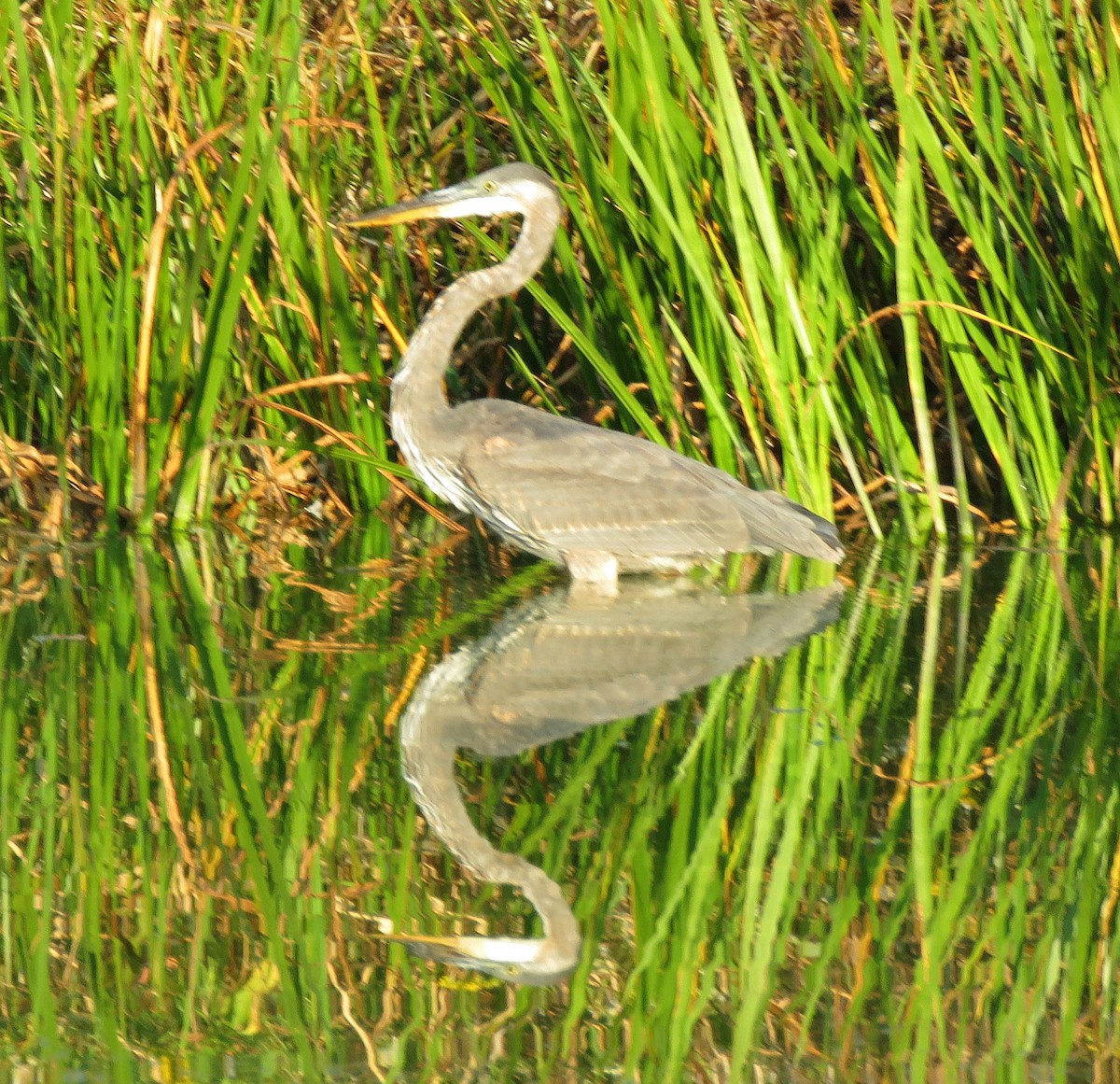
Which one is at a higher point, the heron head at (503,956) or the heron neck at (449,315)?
the heron neck at (449,315)

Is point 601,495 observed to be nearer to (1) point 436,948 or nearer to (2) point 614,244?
(2) point 614,244

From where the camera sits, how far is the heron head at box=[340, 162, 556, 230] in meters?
5.30

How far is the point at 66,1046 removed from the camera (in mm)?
2145

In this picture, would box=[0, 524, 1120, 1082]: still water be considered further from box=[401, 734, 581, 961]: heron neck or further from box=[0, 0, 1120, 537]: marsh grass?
box=[0, 0, 1120, 537]: marsh grass

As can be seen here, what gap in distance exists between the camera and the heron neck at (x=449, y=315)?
17.3 feet

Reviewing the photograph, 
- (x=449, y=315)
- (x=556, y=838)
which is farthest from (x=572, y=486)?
(x=556, y=838)

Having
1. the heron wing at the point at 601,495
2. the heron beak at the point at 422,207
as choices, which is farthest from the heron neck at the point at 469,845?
the heron beak at the point at 422,207

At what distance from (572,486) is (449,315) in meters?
0.75

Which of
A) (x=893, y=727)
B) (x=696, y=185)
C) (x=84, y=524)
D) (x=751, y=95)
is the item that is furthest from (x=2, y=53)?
(x=893, y=727)

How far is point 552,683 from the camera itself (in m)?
3.91

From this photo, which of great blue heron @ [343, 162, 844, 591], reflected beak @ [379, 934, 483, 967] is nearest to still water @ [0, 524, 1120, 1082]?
reflected beak @ [379, 934, 483, 967]

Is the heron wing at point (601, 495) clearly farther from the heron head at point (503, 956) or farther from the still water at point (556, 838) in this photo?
the heron head at point (503, 956)

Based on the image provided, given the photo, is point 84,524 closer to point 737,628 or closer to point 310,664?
point 310,664

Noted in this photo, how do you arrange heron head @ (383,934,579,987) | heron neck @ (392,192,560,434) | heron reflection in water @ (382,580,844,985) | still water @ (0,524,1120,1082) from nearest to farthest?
still water @ (0,524,1120,1082) < heron head @ (383,934,579,987) < heron reflection in water @ (382,580,844,985) < heron neck @ (392,192,560,434)
